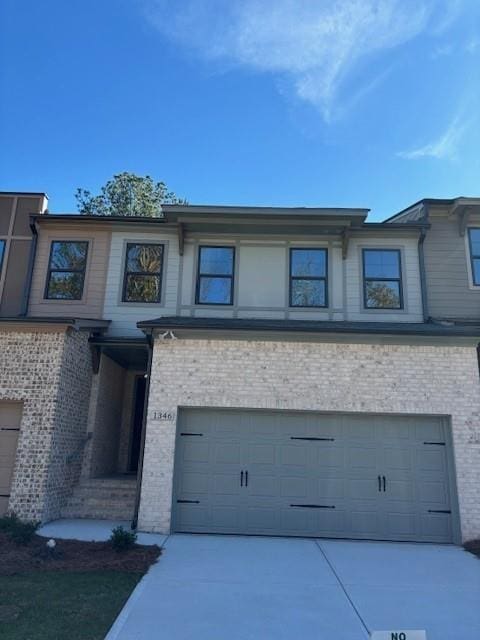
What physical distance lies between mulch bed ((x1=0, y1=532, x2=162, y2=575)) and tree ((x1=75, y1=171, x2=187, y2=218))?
1909cm

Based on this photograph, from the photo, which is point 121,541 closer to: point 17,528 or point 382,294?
point 17,528

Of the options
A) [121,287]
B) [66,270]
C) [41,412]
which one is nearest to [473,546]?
[41,412]

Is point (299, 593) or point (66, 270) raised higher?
point (66, 270)

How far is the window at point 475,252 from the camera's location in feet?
39.1

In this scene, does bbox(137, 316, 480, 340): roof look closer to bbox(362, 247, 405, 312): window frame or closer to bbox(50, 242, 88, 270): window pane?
bbox(362, 247, 405, 312): window frame

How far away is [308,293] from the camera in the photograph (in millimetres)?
11812

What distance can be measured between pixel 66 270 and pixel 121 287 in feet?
5.22

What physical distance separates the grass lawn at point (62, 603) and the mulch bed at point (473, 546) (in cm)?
551

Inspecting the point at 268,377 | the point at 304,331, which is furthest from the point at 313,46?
the point at 268,377

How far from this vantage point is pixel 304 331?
910 cm

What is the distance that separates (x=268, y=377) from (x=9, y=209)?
8912 millimetres

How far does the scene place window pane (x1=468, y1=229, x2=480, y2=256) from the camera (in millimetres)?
12133

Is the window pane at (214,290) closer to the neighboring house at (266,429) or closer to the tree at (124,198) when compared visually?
the neighboring house at (266,429)

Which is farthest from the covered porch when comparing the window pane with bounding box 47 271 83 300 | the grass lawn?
the grass lawn
